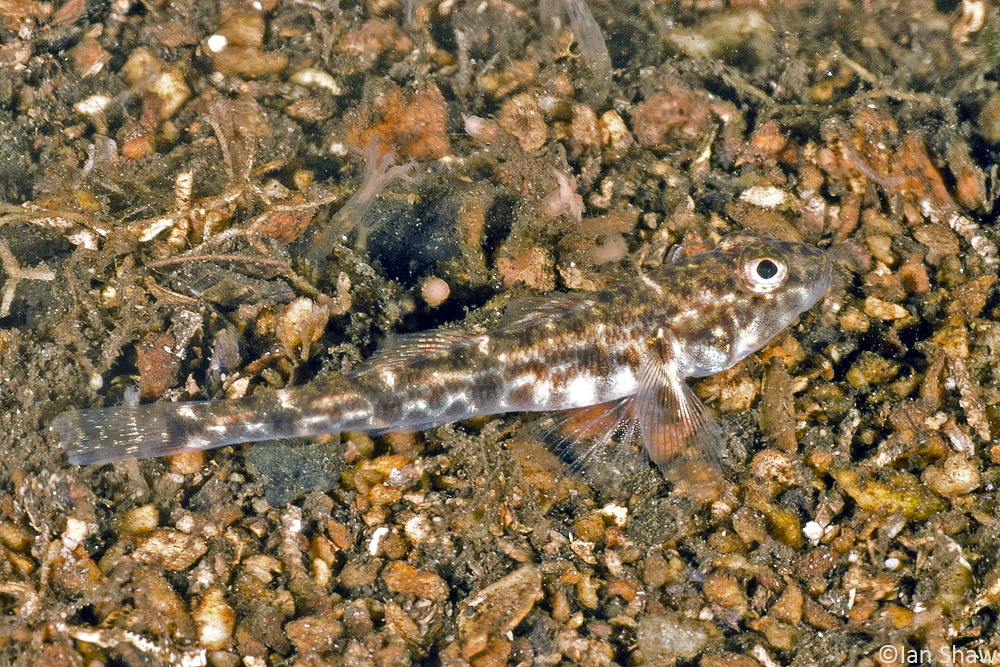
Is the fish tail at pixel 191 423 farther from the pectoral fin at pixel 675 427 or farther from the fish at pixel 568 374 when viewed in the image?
the pectoral fin at pixel 675 427

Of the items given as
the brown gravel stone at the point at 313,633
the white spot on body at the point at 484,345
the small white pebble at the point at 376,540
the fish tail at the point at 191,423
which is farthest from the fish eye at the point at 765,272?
the brown gravel stone at the point at 313,633

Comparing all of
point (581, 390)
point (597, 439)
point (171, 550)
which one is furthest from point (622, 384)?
point (171, 550)

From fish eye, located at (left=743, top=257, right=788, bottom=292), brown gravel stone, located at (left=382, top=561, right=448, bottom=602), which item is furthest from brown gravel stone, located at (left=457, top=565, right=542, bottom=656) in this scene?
fish eye, located at (left=743, top=257, right=788, bottom=292)

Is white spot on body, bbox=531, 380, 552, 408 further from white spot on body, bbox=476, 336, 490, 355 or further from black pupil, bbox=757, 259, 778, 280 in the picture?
black pupil, bbox=757, 259, 778, 280

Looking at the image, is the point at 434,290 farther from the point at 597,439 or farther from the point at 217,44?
the point at 217,44

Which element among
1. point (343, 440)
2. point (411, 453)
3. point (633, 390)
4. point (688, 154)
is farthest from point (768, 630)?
point (688, 154)

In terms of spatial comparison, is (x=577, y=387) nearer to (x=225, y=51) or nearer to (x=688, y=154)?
(x=688, y=154)

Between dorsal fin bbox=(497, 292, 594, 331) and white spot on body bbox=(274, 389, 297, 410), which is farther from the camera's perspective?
dorsal fin bbox=(497, 292, 594, 331)
